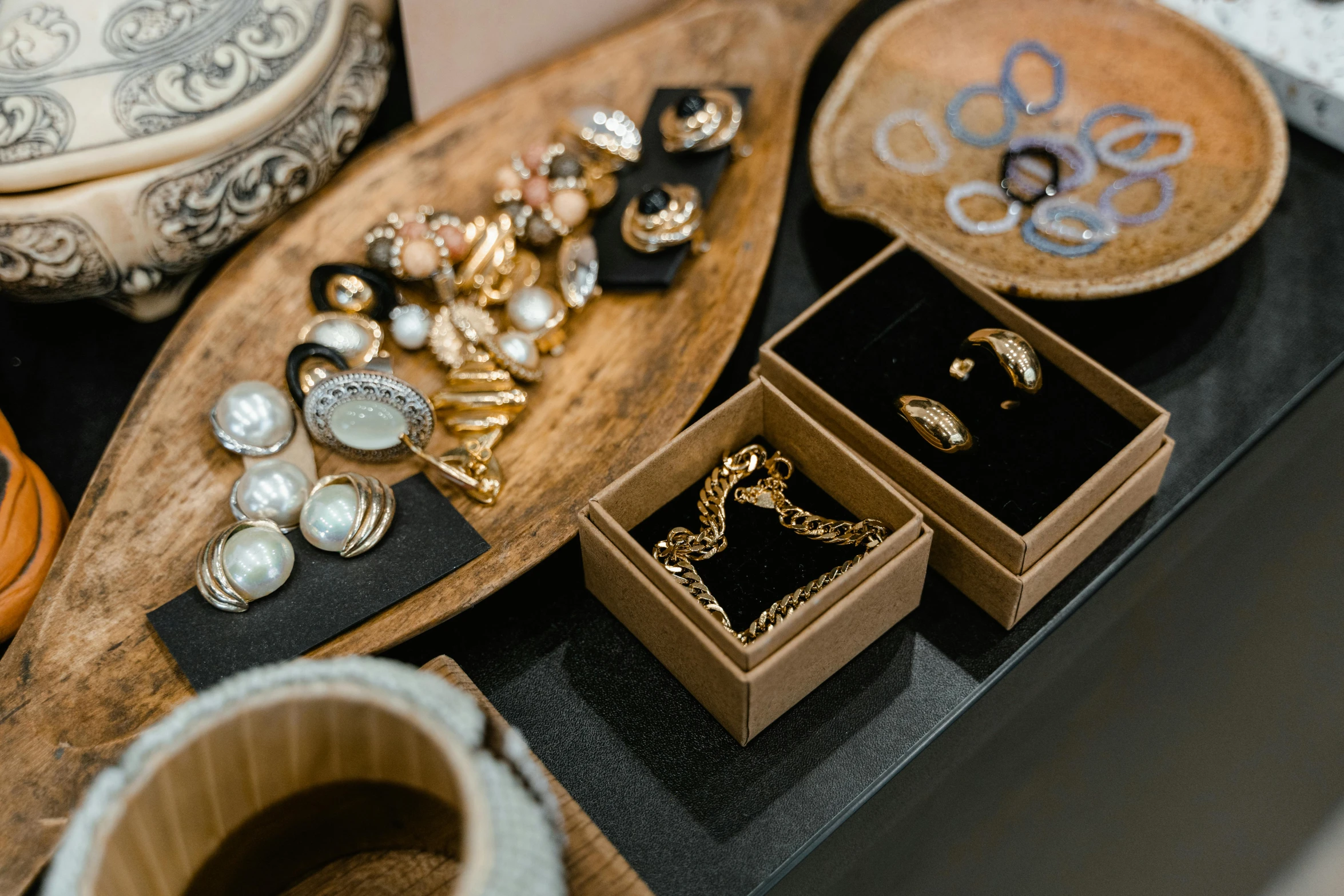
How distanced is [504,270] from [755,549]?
16.7 inches

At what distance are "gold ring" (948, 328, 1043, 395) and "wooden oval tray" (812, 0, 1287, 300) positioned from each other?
0.30 feet

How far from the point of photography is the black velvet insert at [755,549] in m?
0.93

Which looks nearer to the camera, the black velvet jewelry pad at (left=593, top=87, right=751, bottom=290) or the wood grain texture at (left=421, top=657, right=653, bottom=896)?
the wood grain texture at (left=421, top=657, right=653, bottom=896)

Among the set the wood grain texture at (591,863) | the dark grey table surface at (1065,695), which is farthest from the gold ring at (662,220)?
the wood grain texture at (591,863)

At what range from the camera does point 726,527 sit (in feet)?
3.19

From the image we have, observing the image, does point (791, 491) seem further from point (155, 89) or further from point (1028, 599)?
point (155, 89)

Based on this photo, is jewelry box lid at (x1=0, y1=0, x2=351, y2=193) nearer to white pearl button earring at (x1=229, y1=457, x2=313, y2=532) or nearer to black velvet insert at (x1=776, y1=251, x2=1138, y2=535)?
white pearl button earring at (x1=229, y1=457, x2=313, y2=532)

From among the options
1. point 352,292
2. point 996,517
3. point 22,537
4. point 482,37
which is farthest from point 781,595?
point 482,37

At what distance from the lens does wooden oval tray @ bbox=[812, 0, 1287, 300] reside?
114 centimetres

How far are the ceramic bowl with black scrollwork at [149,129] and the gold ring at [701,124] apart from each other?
0.36 meters

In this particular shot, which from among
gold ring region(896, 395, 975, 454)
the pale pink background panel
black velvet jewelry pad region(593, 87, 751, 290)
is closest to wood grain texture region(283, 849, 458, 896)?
gold ring region(896, 395, 975, 454)

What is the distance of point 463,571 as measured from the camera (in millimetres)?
917

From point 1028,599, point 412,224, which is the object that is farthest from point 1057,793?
point 412,224

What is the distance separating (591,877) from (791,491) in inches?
17.3
